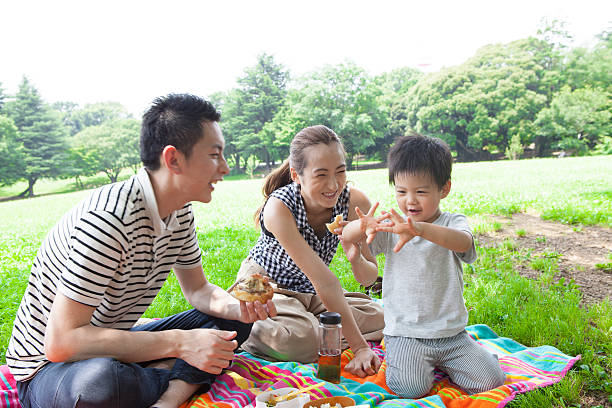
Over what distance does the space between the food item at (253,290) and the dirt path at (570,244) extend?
114 inches

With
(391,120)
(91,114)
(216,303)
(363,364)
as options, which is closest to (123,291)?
(216,303)

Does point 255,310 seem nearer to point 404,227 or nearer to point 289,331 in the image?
point 289,331

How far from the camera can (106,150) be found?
3891 centimetres

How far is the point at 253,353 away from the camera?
297 centimetres

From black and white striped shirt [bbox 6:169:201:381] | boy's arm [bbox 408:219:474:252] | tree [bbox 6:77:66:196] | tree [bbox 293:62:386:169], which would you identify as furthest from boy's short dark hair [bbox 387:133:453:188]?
tree [bbox 6:77:66:196]

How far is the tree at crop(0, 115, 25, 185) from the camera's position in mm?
32844

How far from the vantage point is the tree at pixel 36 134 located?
3444cm

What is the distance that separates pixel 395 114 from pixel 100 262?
38.8m

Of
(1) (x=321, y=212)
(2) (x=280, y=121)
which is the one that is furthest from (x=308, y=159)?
(2) (x=280, y=121)

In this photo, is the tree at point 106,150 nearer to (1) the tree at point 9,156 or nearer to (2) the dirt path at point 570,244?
(1) the tree at point 9,156

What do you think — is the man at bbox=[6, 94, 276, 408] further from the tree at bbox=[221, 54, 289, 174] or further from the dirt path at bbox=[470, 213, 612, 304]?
the tree at bbox=[221, 54, 289, 174]

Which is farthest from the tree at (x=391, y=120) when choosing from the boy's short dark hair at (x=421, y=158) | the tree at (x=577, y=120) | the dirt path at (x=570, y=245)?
the boy's short dark hair at (x=421, y=158)

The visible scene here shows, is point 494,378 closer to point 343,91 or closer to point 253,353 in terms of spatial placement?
point 253,353

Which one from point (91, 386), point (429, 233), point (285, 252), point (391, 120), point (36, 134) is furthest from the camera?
point (391, 120)
